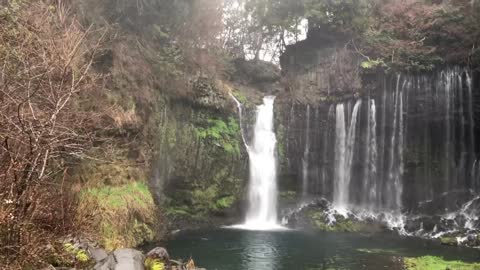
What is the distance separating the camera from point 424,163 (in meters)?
24.5

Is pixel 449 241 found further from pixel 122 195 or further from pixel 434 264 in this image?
pixel 122 195

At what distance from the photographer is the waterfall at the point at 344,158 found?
25859 mm

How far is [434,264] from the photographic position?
1384cm

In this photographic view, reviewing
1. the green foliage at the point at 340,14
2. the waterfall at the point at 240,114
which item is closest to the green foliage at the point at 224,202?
the waterfall at the point at 240,114

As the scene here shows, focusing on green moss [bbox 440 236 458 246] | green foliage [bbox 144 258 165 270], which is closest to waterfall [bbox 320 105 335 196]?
green moss [bbox 440 236 458 246]

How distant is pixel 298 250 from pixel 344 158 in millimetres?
10623

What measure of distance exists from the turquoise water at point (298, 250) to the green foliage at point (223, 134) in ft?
16.3

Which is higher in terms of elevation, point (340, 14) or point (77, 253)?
point (340, 14)

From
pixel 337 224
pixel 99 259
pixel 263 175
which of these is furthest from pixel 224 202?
pixel 99 259

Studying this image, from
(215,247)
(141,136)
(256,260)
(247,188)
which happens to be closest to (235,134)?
(247,188)

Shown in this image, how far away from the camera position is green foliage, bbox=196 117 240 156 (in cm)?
2358

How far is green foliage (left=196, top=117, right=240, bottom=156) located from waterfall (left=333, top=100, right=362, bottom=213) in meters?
6.42

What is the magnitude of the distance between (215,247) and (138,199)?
3.70 meters

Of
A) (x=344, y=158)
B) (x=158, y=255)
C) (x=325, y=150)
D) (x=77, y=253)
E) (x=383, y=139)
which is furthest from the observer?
(x=325, y=150)
